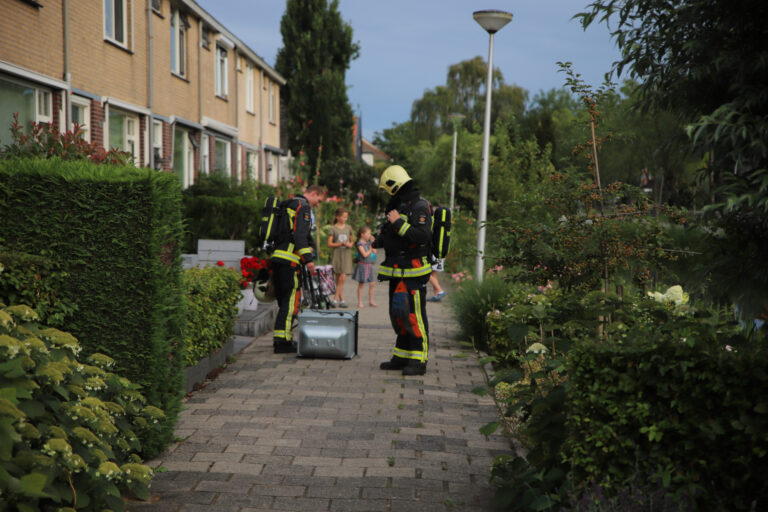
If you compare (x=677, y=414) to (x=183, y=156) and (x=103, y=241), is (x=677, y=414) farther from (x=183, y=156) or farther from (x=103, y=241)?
(x=183, y=156)

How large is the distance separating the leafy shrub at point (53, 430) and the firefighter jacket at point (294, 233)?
4.64 meters

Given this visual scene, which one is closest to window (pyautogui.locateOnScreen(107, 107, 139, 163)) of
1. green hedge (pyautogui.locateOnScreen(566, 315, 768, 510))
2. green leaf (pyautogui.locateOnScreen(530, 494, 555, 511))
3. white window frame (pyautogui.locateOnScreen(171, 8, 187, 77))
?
white window frame (pyautogui.locateOnScreen(171, 8, 187, 77))

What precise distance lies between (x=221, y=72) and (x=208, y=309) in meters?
19.0

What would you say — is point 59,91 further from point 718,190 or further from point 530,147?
point 530,147

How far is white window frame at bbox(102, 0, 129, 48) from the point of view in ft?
50.7

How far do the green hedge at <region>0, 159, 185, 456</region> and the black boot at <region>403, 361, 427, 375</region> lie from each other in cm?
346

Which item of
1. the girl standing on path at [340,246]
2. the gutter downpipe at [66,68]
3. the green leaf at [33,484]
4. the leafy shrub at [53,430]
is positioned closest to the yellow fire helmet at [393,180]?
the leafy shrub at [53,430]

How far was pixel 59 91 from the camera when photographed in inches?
525

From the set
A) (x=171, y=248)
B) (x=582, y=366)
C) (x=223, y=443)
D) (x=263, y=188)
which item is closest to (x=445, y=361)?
(x=223, y=443)

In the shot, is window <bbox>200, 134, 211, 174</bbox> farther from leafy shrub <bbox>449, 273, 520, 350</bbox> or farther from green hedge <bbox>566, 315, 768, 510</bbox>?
green hedge <bbox>566, 315, 768, 510</bbox>

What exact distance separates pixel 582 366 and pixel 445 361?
5.36 metres

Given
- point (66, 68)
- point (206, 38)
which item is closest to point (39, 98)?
point (66, 68)

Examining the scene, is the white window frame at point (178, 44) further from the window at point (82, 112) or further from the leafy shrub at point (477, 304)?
the leafy shrub at point (477, 304)

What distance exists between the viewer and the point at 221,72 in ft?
81.2
